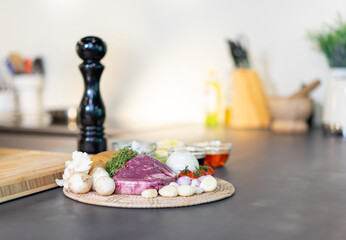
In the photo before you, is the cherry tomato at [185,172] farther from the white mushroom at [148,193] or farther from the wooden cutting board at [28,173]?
the wooden cutting board at [28,173]

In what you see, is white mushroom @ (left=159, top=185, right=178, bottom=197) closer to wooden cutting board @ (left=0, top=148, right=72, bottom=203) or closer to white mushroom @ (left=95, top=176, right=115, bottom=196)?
white mushroom @ (left=95, top=176, right=115, bottom=196)

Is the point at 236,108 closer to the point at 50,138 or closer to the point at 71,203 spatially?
the point at 50,138

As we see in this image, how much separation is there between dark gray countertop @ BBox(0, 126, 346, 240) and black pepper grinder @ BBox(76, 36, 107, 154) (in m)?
0.24

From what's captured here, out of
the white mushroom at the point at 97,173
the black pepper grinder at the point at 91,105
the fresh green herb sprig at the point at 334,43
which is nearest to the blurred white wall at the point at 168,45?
the fresh green herb sprig at the point at 334,43

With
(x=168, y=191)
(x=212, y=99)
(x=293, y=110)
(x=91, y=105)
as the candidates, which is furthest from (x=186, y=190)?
(x=212, y=99)

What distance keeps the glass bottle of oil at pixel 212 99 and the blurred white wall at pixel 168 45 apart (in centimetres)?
10

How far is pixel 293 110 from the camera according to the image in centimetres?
159

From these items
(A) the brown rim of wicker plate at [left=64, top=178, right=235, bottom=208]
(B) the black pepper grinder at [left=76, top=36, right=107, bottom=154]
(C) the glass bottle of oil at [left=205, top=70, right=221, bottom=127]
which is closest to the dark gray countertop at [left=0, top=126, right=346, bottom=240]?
(A) the brown rim of wicker plate at [left=64, top=178, right=235, bottom=208]

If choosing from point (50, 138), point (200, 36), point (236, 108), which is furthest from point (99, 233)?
point (200, 36)

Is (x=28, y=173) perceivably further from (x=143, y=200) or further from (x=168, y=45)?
(x=168, y=45)

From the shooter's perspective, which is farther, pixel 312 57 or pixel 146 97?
pixel 146 97

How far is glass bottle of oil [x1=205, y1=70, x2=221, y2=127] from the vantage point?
1868 millimetres

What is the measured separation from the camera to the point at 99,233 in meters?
0.50

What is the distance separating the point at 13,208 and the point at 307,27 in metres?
1.45
